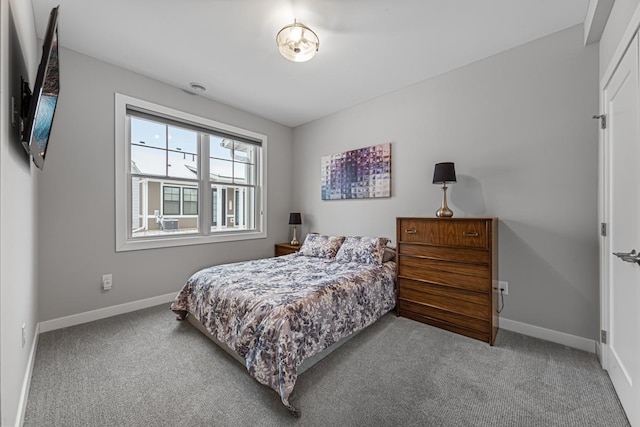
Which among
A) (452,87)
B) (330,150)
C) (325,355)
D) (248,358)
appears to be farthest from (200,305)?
(452,87)

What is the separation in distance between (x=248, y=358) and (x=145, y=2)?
2729 millimetres

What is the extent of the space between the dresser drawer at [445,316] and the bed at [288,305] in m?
0.16

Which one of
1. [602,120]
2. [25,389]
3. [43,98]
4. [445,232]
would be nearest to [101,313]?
[25,389]

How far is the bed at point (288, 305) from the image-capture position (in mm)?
1582

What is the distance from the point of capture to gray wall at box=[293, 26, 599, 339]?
209cm

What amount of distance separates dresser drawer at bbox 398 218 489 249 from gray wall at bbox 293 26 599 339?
46 centimetres

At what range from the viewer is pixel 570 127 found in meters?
2.14

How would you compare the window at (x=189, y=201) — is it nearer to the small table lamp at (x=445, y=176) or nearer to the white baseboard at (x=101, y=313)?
the white baseboard at (x=101, y=313)

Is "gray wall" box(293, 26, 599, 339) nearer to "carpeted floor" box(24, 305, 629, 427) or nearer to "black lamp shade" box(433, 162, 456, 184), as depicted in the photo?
"black lamp shade" box(433, 162, 456, 184)

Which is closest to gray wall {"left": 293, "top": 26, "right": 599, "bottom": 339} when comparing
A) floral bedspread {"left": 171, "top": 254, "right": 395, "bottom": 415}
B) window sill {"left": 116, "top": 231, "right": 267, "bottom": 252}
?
floral bedspread {"left": 171, "top": 254, "right": 395, "bottom": 415}

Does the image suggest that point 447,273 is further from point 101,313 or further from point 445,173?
point 101,313

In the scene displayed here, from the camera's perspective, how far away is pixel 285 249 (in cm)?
414

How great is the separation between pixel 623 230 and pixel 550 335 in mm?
1195

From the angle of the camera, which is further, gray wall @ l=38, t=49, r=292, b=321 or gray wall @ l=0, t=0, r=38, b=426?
gray wall @ l=38, t=49, r=292, b=321
